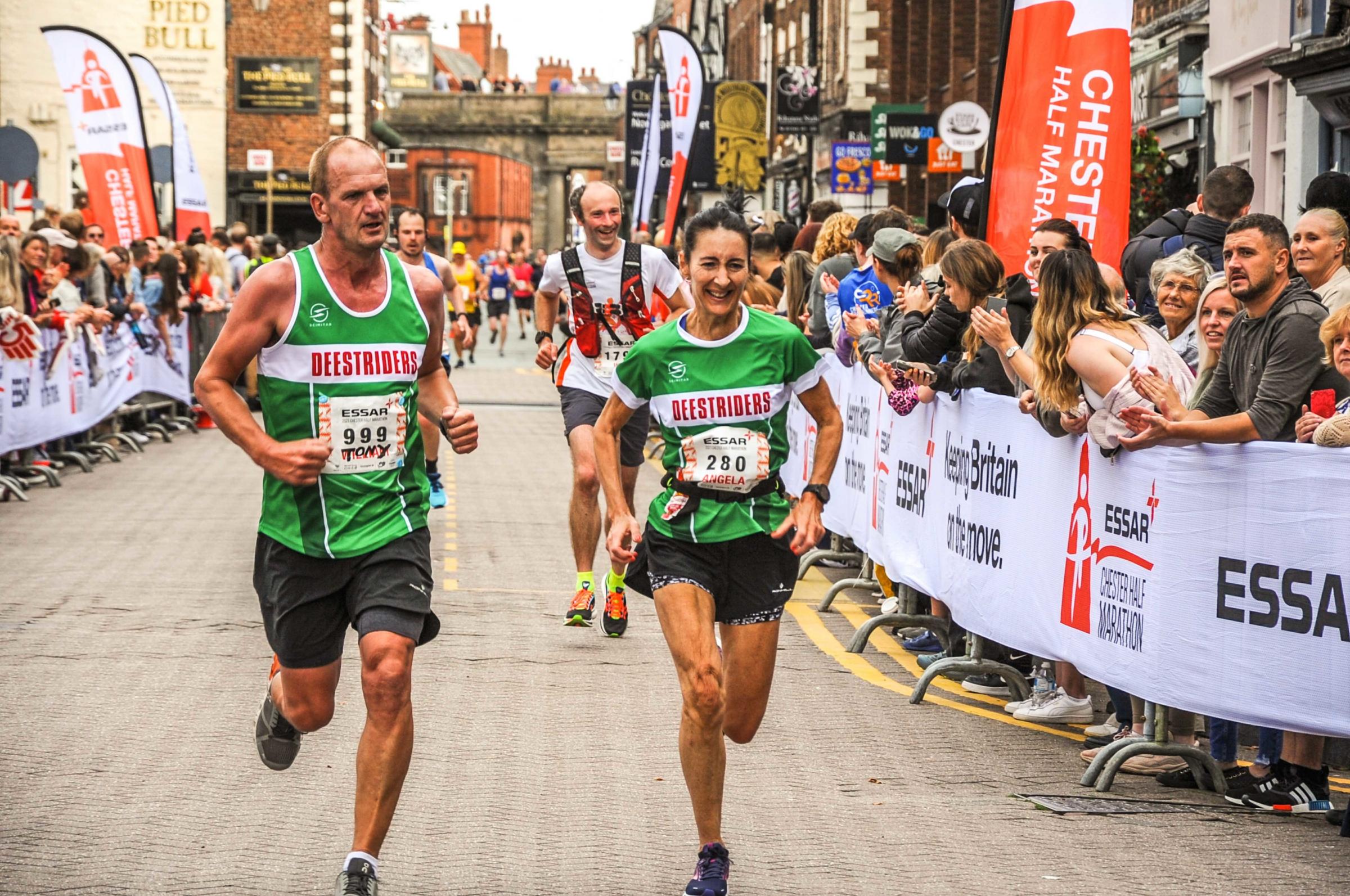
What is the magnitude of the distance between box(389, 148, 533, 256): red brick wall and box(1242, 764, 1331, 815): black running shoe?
9557 cm

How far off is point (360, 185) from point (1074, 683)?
4.23 metres

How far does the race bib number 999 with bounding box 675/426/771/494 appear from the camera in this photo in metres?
5.97

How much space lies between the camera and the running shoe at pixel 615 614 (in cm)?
1003

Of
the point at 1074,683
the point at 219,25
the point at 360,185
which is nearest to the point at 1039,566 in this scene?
the point at 1074,683

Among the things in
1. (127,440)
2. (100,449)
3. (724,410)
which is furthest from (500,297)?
(724,410)

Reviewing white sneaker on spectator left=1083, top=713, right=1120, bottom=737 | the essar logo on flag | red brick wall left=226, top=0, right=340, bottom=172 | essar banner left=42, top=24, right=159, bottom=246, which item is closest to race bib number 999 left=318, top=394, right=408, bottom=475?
white sneaker on spectator left=1083, top=713, right=1120, bottom=737

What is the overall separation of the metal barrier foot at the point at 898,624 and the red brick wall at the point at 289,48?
55.9 meters

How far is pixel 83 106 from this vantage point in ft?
78.5

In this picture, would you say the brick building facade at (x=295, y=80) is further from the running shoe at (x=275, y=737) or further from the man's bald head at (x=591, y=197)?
the running shoe at (x=275, y=737)

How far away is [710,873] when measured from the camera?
5516mm

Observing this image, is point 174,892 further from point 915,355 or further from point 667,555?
point 915,355

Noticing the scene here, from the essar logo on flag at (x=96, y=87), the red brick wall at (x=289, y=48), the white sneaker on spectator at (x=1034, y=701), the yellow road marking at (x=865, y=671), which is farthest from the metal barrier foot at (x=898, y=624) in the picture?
the red brick wall at (x=289, y=48)

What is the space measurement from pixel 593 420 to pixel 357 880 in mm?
5211

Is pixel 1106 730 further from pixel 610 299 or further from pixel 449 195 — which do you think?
pixel 449 195
